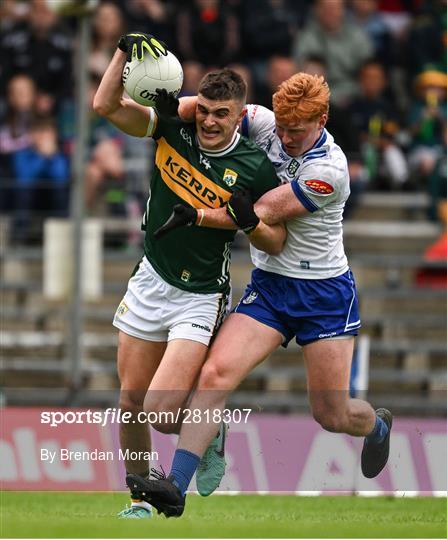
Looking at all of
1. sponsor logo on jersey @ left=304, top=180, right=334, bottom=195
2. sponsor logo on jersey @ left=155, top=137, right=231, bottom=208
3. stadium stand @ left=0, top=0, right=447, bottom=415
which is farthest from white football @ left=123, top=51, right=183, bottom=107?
stadium stand @ left=0, top=0, right=447, bottom=415

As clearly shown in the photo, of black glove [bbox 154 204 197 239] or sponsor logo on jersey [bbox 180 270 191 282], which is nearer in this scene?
black glove [bbox 154 204 197 239]

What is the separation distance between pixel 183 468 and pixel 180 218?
4.53 ft

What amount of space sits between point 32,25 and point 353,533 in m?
9.53

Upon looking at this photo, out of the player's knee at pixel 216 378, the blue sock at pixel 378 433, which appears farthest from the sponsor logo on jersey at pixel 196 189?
the blue sock at pixel 378 433

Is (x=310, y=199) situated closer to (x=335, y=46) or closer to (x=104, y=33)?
(x=104, y=33)

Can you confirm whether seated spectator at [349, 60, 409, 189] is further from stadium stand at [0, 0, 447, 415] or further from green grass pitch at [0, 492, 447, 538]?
green grass pitch at [0, 492, 447, 538]

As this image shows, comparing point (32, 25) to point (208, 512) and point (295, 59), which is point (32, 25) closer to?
point (295, 59)

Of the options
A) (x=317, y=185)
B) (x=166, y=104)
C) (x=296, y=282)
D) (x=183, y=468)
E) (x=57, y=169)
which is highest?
(x=166, y=104)

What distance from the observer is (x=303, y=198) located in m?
8.45

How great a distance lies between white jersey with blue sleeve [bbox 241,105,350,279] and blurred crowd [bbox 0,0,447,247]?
620cm

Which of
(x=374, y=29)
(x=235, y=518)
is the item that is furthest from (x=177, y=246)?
(x=374, y=29)

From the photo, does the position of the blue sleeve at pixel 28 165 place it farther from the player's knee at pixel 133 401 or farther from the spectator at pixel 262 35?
the player's knee at pixel 133 401

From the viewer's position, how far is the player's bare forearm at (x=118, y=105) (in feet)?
28.3

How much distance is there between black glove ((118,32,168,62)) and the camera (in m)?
8.38
